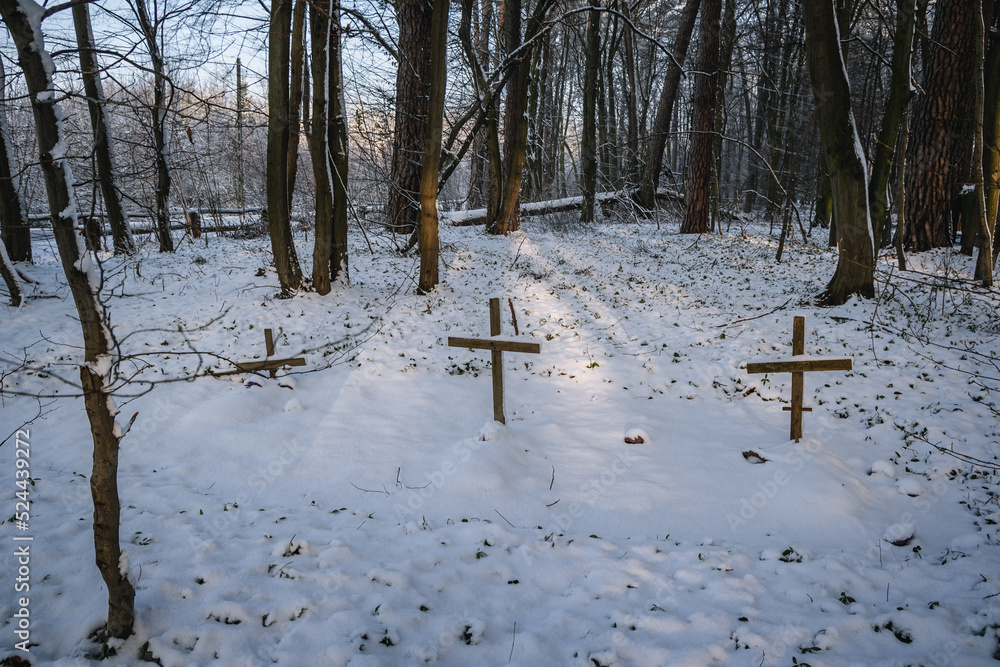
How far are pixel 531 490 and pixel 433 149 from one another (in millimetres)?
6567

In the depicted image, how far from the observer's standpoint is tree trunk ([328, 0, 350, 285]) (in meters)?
8.91

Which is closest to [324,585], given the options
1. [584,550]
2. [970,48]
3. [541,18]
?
[584,550]

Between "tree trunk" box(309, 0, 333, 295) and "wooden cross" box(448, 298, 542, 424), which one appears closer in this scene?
"wooden cross" box(448, 298, 542, 424)

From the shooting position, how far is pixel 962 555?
12.1 ft

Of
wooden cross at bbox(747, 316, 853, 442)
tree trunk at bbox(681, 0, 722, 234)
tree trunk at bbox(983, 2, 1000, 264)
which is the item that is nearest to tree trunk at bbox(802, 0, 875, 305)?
tree trunk at bbox(983, 2, 1000, 264)

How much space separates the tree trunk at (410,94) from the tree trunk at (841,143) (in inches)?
294

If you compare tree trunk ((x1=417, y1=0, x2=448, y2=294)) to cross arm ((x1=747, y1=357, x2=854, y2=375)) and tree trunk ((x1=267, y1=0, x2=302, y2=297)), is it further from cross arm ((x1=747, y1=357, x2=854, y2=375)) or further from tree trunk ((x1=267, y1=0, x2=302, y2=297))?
cross arm ((x1=747, y1=357, x2=854, y2=375))

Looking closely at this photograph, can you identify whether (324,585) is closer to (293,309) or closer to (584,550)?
(584,550)

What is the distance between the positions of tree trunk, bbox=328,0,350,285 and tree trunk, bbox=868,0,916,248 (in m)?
8.77

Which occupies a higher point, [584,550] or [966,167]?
[966,167]

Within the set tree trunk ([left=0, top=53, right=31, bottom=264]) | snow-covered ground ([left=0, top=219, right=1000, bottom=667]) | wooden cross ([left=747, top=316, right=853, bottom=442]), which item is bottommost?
snow-covered ground ([left=0, top=219, right=1000, bottom=667])

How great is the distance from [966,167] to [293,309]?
14.1 m

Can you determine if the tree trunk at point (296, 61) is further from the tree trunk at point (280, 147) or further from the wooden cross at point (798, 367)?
the wooden cross at point (798, 367)

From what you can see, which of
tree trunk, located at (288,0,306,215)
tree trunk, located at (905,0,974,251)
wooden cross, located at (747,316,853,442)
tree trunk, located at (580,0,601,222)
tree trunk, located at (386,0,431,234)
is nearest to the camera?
wooden cross, located at (747,316,853,442)
